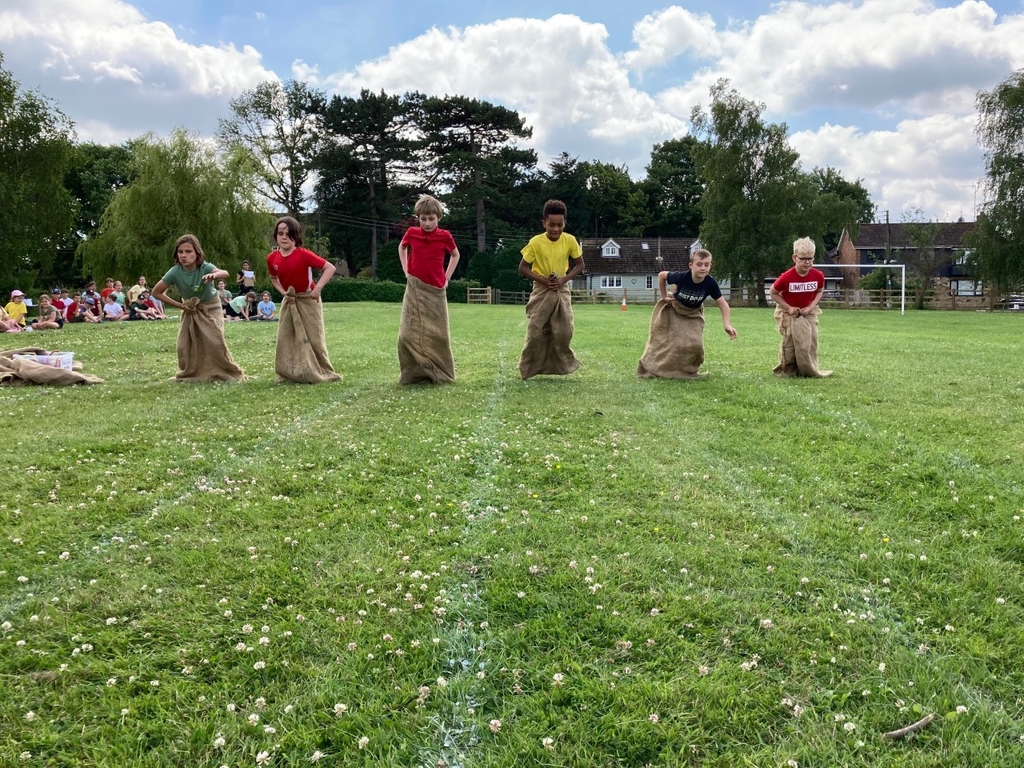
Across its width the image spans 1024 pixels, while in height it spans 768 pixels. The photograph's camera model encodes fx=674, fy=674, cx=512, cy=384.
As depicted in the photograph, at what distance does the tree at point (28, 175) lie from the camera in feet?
123

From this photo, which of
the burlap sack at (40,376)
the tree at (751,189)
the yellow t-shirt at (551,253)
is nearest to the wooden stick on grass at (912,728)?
the yellow t-shirt at (551,253)

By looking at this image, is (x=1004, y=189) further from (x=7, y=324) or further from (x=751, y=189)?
(x=7, y=324)

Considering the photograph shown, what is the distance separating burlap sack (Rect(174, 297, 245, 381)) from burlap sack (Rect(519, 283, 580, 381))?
4817 mm

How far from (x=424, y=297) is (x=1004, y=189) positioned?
1897 inches

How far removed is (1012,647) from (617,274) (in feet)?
247

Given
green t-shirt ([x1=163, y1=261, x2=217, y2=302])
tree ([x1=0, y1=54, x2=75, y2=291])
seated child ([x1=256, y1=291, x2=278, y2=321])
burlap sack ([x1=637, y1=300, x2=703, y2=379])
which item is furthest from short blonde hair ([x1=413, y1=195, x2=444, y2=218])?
tree ([x1=0, y1=54, x2=75, y2=291])

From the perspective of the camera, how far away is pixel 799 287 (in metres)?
11.2

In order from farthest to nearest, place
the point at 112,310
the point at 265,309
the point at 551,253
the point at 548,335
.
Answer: the point at 265,309 → the point at 112,310 → the point at 548,335 → the point at 551,253

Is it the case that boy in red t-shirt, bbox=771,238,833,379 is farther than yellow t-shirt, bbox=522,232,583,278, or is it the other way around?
boy in red t-shirt, bbox=771,238,833,379

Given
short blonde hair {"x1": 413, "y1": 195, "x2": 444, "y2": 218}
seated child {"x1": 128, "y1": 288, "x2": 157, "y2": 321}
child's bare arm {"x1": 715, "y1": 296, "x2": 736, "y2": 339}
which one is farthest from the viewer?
seated child {"x1": 128, "y1": 288, "x2": 157, "y2": 321}

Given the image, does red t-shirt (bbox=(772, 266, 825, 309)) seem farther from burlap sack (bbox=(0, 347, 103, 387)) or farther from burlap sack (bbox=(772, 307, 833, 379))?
burlap sack (bbox=(0, 347, 103, 387))

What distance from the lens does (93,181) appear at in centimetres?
6306

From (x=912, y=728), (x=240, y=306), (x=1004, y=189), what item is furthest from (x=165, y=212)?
(x=1004, y=189)

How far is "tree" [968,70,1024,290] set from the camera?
4288 centimetres
